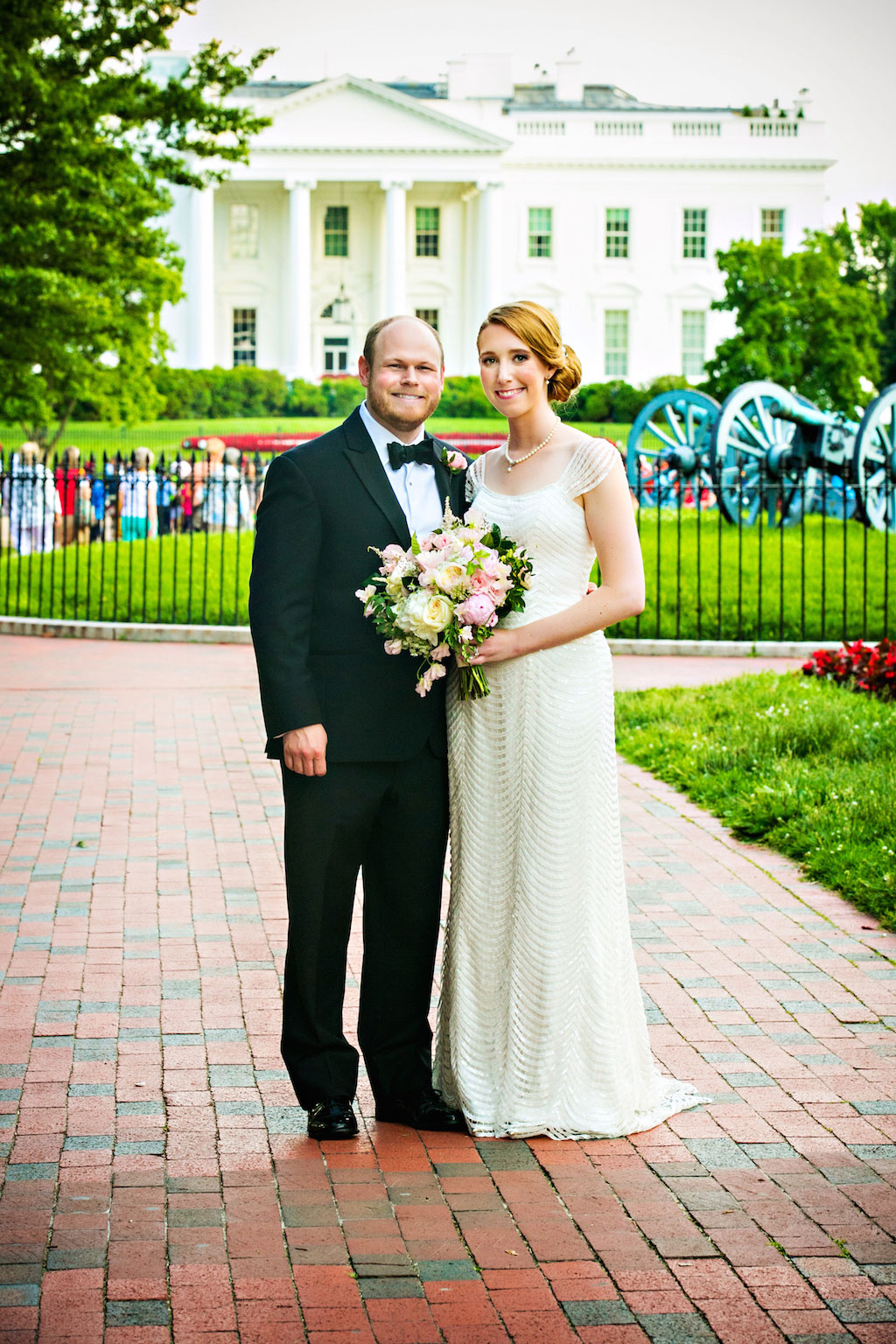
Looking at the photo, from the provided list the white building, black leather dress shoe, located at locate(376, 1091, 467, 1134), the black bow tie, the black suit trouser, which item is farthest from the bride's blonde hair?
the white building

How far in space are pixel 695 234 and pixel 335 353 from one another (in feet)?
50.9

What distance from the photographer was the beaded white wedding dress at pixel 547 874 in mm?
3830

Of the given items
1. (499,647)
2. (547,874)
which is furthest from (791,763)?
(499,647)

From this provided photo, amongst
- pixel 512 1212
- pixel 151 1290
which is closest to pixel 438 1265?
pixel 512 1212

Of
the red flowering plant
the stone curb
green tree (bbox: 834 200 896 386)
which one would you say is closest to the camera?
the red flowering plant

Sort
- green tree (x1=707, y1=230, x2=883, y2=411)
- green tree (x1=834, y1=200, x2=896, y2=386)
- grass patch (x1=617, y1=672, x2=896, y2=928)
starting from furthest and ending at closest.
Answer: green tree (x1=834, y1=200, x2=896, y2=386)
green tree (x1=707, y1=230, x2=883, y2=411)
grass patch (x1=617, y1=672, x2=896, y2=928)

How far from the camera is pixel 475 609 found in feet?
11.5

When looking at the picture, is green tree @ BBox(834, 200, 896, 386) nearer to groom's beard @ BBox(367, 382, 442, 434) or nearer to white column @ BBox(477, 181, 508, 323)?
white column @ BBox(477, 181, 508, 323)

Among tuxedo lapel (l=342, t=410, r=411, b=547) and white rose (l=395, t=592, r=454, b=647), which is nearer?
white rose (l=395, t=592, r=454, b=647)

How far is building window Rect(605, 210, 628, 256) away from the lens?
6206 centimetres

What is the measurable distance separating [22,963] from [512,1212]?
2.40 m

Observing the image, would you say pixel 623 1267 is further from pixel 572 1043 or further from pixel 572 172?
pixel 572 172

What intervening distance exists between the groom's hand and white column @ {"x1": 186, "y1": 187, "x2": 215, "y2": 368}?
56.3m

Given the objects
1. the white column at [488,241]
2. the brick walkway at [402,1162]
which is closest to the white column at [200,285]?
the white column at [488,241]
